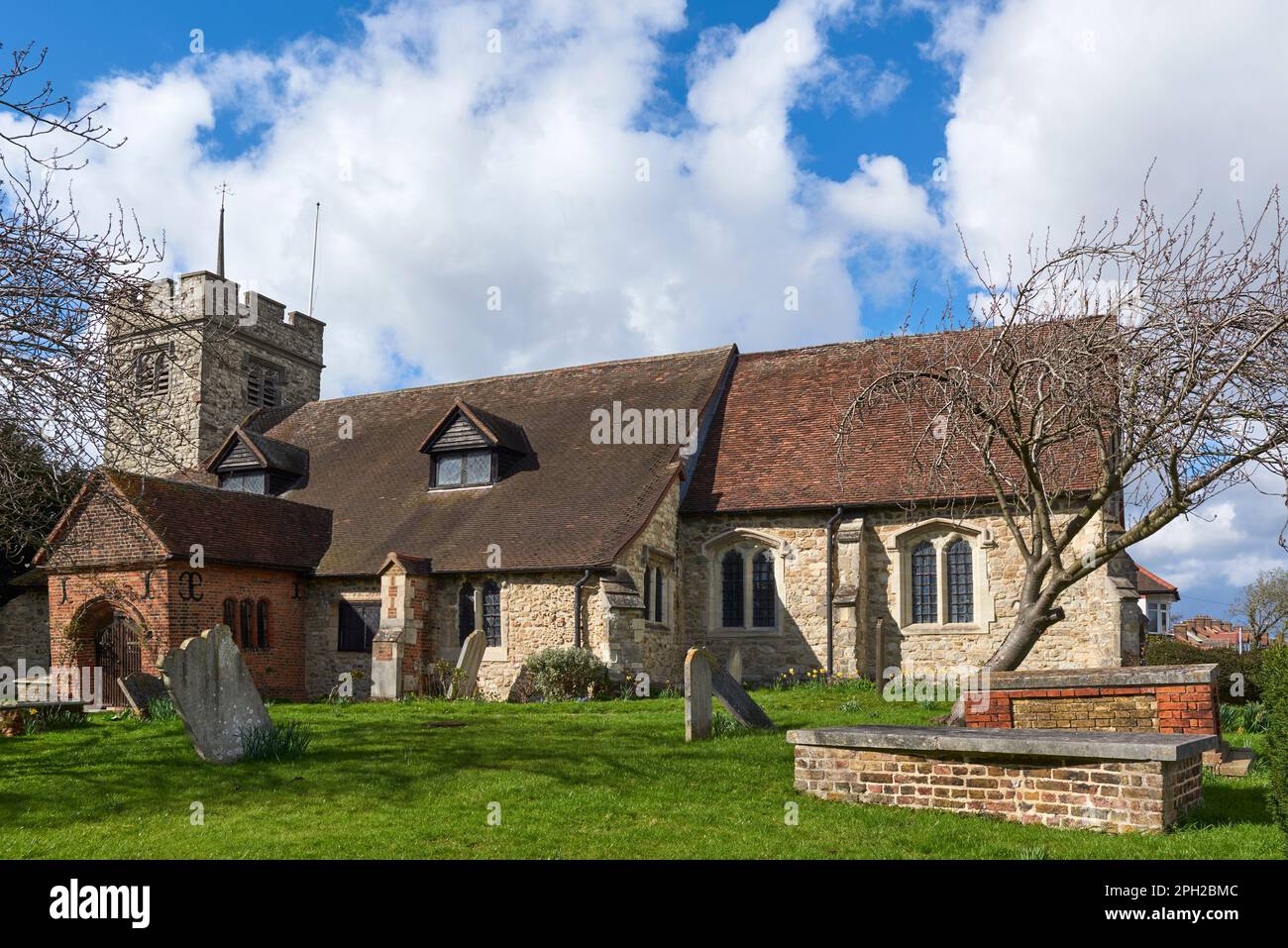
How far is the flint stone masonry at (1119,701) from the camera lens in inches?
401

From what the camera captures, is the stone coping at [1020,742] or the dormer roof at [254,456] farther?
the dormer roof at [254,456]

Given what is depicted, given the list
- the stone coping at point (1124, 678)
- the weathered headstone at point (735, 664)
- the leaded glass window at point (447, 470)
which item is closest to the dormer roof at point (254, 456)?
the leaded glass window at point (447, 470)

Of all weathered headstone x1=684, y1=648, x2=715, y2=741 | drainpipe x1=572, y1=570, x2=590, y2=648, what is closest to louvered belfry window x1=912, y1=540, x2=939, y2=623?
drainpipe x1=572, y1=570, x2=590, y2=648

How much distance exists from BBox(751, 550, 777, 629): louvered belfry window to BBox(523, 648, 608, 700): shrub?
452 cm

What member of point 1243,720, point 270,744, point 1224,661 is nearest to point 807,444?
point 1224,661

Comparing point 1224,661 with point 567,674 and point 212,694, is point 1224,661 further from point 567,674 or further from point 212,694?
point 212,694

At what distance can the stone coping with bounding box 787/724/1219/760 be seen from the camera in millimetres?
8117

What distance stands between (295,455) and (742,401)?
40.3 ft

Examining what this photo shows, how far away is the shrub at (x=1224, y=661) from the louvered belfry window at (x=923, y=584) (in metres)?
4.17

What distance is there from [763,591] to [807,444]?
358 centimetres

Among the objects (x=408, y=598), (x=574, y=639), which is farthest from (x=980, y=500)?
(x=408, y=598)

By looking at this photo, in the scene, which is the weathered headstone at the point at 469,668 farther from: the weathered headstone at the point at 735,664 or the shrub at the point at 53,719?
the shrub at the point at 53,719

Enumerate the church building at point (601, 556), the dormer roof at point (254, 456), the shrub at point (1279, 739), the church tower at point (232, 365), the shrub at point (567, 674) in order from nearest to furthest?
the shrub at point (1279, 739) → the shrub at point (567, 674) → the church building at point (601, 556) → the dormer roof at point (254, 456) → the church tower at point (232, 365)
